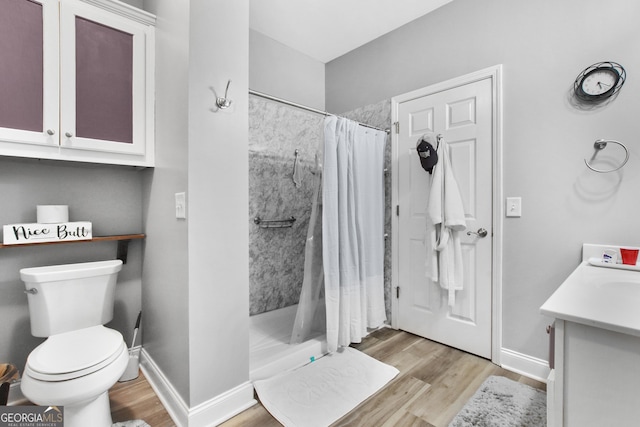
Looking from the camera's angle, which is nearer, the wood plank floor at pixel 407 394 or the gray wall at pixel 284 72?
the wood plank floor at pixel 407 394

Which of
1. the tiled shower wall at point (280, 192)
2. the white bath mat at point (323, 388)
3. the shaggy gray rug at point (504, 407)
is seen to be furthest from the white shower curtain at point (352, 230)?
the shaggy gray rug at point (504, 407)

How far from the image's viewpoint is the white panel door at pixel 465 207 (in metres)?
2.07

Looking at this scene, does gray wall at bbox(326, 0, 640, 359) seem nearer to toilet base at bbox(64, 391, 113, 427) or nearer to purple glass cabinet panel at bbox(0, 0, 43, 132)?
toilet base at bbox(64, 391, 113, 427)

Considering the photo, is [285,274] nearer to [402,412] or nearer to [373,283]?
[373,283]

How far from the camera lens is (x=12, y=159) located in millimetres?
1574

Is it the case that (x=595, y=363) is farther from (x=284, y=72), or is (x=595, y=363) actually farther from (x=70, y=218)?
(x=284, y=72)

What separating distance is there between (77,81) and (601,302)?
100.0 inches

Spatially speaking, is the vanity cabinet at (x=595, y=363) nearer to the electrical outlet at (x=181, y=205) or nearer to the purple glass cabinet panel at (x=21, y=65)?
the electrical outlet at (x=181, y=205)

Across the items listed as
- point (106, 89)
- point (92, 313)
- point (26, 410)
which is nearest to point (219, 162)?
point (106, 89)

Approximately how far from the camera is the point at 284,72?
2.94 meters

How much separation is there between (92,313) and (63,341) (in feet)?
0.75

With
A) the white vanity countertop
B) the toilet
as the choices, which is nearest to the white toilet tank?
the toilet

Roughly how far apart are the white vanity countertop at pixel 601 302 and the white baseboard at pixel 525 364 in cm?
88

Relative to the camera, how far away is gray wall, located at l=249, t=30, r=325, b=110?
272 cm
